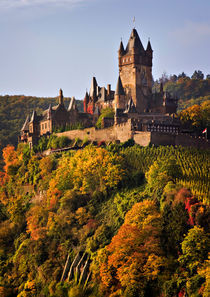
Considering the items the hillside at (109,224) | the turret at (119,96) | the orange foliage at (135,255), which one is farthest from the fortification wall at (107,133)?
the orange foliage at (135,255)

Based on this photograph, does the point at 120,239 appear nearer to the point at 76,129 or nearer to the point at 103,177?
the point at 103,177

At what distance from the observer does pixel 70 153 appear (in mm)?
75312

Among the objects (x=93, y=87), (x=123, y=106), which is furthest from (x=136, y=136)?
(x=93, y=87)

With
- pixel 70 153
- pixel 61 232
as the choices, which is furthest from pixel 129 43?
pixel 61 232

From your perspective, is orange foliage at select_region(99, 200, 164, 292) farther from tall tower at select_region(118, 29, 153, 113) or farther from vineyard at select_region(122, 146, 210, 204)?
tall tower at select_region(118, 29, 153, 113)

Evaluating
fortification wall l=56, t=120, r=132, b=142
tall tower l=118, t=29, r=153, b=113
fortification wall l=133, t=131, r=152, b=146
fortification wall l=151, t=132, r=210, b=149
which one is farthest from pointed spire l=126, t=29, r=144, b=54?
fortification wall l=151, t=132, r=210, b=149

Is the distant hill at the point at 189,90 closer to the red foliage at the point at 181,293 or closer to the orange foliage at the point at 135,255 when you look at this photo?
the orange foliage at the point at 135,255

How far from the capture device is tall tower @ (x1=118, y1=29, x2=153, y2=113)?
89188 mm

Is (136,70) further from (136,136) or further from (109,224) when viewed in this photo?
(109,224)

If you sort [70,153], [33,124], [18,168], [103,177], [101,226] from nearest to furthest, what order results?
[101,226]
[103,177]
[70,153]
[18,168]
[33,124]

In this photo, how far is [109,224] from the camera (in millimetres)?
55344

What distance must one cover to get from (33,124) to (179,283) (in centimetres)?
5407

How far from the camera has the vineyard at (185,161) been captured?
5044cm

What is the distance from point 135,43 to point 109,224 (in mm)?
45580
